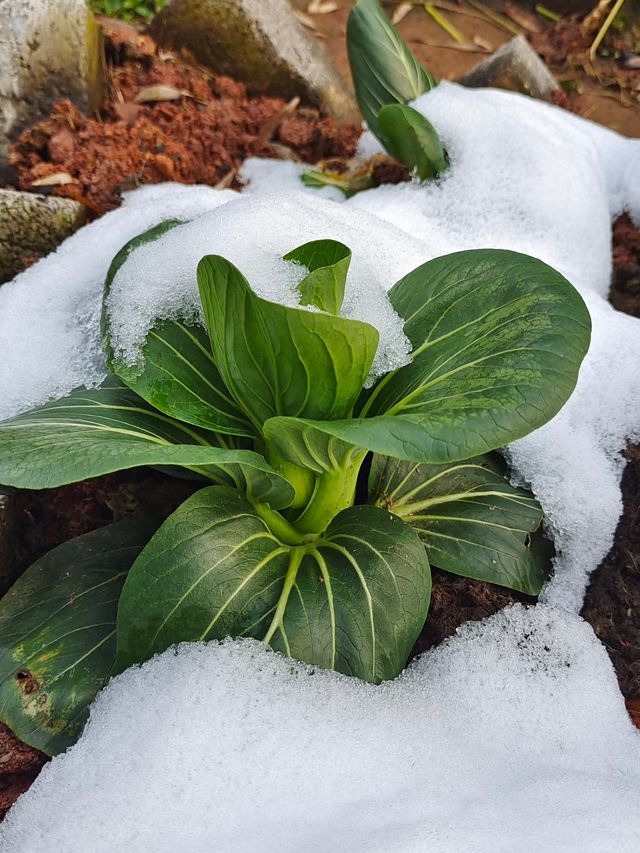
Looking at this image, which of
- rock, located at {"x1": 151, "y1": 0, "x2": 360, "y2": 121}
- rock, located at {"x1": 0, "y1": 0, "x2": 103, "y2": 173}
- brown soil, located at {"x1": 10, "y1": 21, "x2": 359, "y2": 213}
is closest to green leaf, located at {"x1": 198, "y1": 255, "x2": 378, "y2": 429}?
brown soil, located at {"x1": 10, "y1": 21, "x2": 359, "y2": 213}

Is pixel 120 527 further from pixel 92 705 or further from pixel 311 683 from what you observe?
pixel 311 683

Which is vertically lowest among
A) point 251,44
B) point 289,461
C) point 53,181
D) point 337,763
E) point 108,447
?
point 337,763

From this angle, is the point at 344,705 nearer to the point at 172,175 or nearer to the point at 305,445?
the point at 305,445

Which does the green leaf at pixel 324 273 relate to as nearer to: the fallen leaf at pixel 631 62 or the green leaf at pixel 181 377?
the green leaf at pixel 181 377

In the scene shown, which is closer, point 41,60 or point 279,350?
point 279,350

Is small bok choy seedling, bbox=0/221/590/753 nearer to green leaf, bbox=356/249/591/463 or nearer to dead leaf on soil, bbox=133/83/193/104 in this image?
green leaf, bbox=356/249/591/463

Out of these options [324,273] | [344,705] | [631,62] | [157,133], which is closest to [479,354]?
[324,273]

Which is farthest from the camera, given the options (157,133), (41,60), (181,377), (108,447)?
(157,133)
